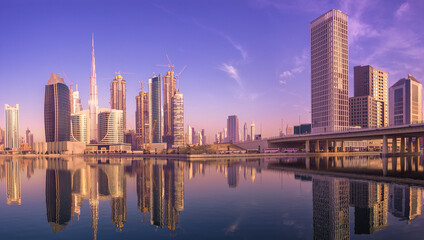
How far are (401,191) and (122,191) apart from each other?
41661 millimetres

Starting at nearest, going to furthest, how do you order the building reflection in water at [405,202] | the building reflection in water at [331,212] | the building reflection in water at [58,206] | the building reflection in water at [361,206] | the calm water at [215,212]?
1. the building reflection in water at [331,212]
2. the calm water at [215,212]
3. the building reflection in water at [361,206]
4. the building reflection in water at [58,206]
5. the building reflection in water at [405,202]

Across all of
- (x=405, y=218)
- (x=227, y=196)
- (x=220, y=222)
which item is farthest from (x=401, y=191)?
(x=220, y=222)

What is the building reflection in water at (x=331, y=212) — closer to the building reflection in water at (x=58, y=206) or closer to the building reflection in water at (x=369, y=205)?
the building reflection in water at (x=369, y=205)

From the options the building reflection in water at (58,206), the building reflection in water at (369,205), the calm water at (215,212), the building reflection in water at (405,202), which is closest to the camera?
the calm water at (215,212)

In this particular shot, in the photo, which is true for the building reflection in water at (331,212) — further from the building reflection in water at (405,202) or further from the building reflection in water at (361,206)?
the building reflection in water at (405,202)

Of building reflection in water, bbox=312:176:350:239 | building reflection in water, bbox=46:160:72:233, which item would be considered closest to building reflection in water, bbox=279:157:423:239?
building reflection in water, bbox=312:176:350:239

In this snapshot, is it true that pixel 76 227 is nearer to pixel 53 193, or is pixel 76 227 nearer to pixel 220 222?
pixel 220 222

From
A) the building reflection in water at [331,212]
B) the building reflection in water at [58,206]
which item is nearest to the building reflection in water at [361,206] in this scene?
the building reflection in water at [331,212]

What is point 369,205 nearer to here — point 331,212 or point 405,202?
point 405,202

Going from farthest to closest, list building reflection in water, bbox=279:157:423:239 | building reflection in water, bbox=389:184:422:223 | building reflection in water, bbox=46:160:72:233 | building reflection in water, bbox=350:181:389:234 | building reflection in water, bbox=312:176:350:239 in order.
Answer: building reflection in water, bbox=389:184:422:223
building reflection in water, bbox=46:160:72:233
building reflection in water, bbox=350:181:389:234
building reflection in water, bbox=279:157:423:239
building reflection in water, bbox=312:176:350:239

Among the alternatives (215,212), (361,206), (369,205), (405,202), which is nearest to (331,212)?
(361,206)

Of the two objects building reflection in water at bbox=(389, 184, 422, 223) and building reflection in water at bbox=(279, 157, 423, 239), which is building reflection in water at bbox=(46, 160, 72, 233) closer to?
building reflection in water at bbox=(279, 157, 423, 239)

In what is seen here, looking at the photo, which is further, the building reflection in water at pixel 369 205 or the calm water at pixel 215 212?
the building reflection in water at pixel 369 205

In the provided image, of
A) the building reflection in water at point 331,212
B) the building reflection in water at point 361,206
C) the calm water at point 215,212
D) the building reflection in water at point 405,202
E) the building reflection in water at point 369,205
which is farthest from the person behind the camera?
the building reflection in water at point 405,202
